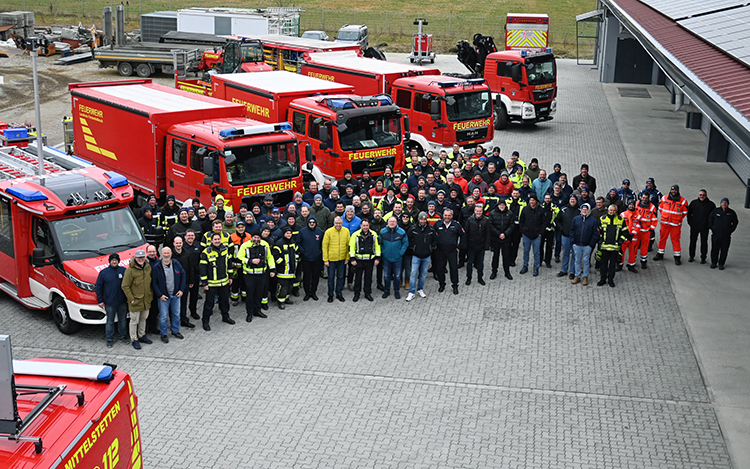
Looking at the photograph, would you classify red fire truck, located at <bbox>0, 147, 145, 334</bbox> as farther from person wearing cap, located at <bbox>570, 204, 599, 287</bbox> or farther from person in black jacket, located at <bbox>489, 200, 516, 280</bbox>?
person wearing cap, located at <bbox>570, 204, 599, 287</bbox>

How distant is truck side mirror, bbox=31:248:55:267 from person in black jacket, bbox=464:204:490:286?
7.00 m

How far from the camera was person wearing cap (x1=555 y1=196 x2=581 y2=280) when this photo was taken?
1423 cm

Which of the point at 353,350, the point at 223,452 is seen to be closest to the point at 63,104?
the point at 353,350

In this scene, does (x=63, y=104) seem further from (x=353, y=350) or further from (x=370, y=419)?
(x=370, y=419)

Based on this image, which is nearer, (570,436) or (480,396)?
(570,436)

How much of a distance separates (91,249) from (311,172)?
6536 millimetres

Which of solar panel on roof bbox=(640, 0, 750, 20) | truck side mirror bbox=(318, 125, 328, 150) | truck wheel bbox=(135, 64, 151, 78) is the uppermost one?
solar panel on roof bbox=(640, 0, 750, 20)

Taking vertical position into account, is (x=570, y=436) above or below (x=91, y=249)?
below

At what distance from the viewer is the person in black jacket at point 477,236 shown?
14.0 metres

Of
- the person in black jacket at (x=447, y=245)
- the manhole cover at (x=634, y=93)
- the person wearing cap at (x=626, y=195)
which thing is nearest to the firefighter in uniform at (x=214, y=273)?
the person in black jacket at (x=447, y=245)

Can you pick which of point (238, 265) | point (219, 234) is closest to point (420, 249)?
point (238, 265)

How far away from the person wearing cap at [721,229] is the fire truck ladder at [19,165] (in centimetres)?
1187

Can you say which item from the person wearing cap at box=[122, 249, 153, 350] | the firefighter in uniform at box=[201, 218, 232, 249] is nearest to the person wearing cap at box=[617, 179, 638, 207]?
the firefighter in uniform at box=[201, 218, 232, 249]

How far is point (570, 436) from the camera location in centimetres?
925
